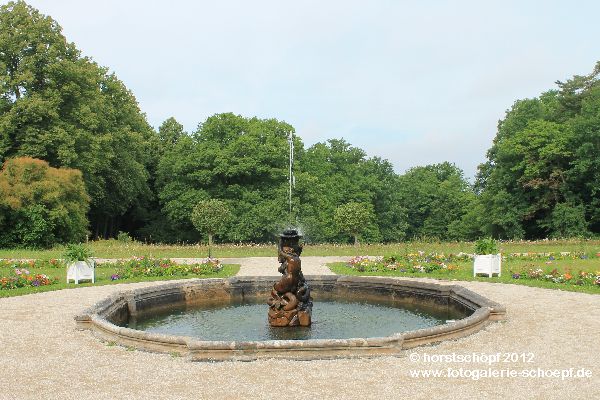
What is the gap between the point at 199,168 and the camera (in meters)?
46.7

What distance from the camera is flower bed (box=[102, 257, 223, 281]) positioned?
19.2m

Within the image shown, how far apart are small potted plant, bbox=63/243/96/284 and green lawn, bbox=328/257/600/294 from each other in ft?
27.3

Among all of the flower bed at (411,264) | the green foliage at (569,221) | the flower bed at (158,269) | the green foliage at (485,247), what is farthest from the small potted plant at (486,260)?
the green foliage at (569,221)

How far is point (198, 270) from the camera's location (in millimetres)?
19844

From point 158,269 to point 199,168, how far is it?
91.5 feet

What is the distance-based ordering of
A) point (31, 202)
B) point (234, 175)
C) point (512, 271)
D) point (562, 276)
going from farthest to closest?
point (234, 175)
point (31, 202)
point (512, 271)
point (562, 276)

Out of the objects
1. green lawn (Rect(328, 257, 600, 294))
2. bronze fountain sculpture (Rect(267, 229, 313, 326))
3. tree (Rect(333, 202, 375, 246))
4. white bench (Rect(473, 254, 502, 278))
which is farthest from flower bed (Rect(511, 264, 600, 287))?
tree (Rect(333, 202, 375, 246))

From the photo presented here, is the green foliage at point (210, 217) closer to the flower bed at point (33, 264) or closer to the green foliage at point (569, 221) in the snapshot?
the flower bed at point (33, 264)

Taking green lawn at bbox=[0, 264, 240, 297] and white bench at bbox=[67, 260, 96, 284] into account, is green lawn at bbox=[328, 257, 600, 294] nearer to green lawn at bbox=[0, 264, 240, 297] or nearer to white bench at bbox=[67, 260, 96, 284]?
green lawn at bbox=[0, 264, 240, 297]

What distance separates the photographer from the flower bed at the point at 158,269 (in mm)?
19219

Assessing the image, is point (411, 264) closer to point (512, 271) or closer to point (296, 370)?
point (512, 271)

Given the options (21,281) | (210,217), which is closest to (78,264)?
(21,281)

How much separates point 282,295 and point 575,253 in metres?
17.8

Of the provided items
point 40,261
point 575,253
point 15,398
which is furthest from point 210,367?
point 575,253
